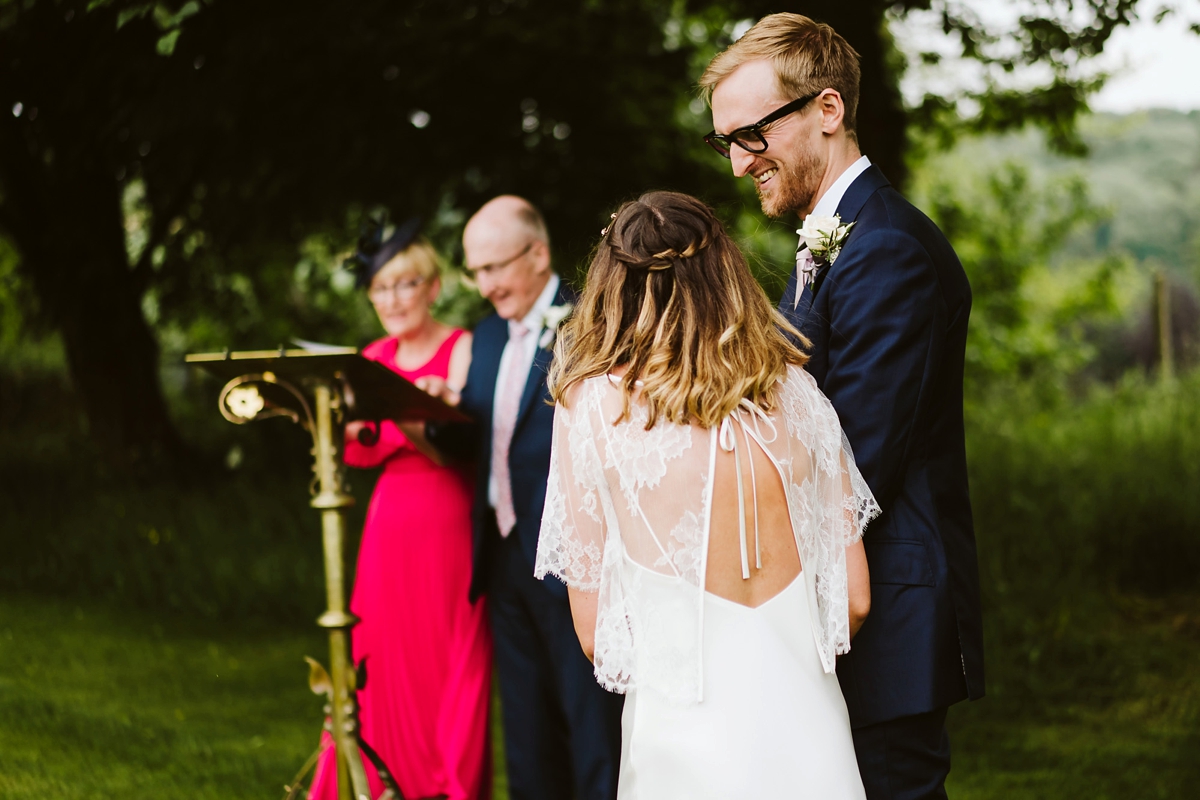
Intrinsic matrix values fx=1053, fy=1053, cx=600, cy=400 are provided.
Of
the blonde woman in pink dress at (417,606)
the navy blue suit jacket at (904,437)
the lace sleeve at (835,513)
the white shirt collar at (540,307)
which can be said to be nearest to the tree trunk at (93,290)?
the blonde woman in pink dress at (417,606)

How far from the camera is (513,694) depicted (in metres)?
4.08

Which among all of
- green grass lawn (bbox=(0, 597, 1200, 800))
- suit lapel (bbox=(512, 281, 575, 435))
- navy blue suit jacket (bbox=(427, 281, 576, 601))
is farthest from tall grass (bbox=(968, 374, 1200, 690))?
suit lapel (bbox=(512, 281, 575, 435))

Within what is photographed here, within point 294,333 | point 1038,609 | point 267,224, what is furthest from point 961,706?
point 294,333

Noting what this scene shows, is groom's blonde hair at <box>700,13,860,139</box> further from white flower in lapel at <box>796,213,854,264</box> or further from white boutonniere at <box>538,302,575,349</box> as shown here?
white boutonniere at <box>538,302,575,349</box>

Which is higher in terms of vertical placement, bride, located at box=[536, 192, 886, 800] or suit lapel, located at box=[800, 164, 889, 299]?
suit lapel, located at box=[800, 164, 889, 299]

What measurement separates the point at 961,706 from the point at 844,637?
14.2 feet

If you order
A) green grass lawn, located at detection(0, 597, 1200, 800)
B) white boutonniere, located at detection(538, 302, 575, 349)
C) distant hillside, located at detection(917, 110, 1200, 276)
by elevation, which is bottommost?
green grass lawn, located at detection(0, 597, 1200, 800)

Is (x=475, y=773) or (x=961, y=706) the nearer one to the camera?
(x=475, y=773)

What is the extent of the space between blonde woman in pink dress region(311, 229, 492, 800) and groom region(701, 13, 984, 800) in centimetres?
208

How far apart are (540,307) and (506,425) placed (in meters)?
0.48

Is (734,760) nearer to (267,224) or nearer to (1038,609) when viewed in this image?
(1038,609)

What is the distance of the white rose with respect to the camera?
240 cm

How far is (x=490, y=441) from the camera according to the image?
4086 mm

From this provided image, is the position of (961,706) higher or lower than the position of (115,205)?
lower
